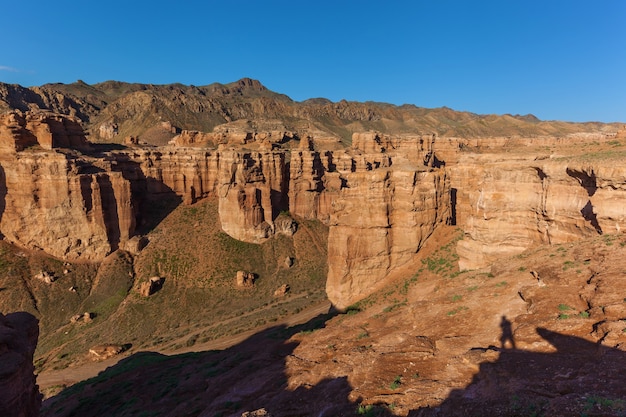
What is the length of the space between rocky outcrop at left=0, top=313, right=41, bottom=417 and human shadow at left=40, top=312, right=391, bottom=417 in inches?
276

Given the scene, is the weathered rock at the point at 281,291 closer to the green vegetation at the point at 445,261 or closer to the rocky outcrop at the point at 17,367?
the green vegetation at the point at 445,261

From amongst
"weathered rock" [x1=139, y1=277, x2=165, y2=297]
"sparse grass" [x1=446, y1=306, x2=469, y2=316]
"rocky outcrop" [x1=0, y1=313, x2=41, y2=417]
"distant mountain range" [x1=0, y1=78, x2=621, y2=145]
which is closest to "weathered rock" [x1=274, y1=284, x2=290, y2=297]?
"weathered rock" [x1=139, y1=277, x2=165, y2=297]

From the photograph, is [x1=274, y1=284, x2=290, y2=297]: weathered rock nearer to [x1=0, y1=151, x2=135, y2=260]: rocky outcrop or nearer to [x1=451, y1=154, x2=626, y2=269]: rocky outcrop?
[x1=0, y1=151, x2=135, y2=260]: rocky outcrop

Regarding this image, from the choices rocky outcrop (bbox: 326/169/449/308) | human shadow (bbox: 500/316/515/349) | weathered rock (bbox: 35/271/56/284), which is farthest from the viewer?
weathered rock (bbox: 35/271/56/284)

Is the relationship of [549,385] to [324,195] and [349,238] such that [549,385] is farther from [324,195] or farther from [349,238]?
[324,195]

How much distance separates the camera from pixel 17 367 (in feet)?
50.2

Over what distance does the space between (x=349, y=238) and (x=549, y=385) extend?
74.5ft

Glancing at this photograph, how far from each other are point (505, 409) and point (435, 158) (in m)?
98.6

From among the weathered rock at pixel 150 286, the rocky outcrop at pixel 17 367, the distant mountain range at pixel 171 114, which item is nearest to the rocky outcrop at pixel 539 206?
the rocky outcrop at pixel 17 367

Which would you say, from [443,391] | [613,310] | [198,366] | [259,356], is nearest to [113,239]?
[198,366]

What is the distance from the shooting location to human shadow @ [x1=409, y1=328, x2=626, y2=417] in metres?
9.11

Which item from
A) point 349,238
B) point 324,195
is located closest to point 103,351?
point 349,238

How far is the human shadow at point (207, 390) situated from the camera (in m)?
15.4

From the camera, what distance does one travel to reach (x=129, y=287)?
5188 centimetres
